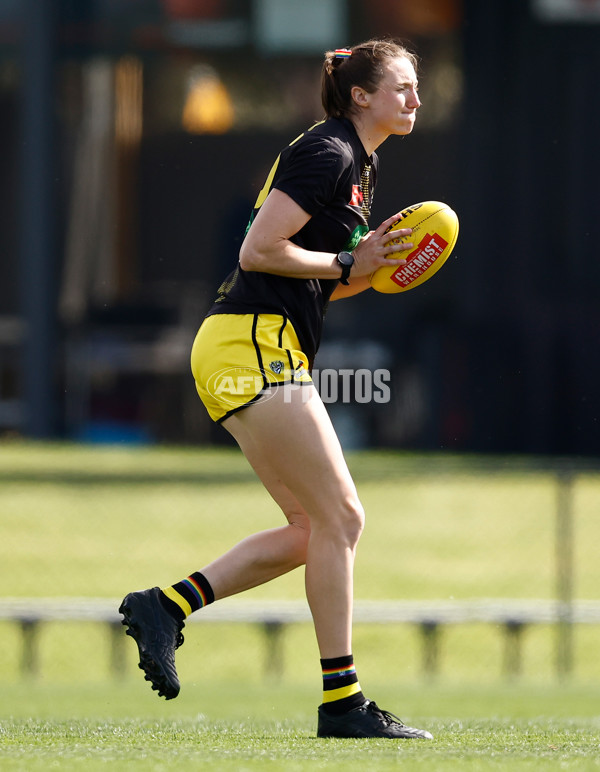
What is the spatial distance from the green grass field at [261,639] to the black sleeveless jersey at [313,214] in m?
1.31

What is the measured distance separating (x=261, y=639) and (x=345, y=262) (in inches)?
204

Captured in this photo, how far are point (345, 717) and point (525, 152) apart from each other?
39.2 feet

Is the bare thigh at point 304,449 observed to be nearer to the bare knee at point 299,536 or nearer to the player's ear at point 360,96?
the bare knee at point 299,536

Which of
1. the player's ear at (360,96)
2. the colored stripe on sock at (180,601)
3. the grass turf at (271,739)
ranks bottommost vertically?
the grass turf at (271,739)

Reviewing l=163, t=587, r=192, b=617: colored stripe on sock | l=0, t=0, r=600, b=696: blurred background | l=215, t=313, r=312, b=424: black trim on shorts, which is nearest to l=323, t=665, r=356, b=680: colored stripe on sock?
l=163, t=587, r=192, b=617: colored stripe on sock

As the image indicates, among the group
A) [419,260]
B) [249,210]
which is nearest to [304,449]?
[419,260]

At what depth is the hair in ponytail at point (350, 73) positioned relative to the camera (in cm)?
446

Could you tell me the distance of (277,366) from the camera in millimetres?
4254

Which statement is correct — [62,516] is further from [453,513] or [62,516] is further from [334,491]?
[334,491]

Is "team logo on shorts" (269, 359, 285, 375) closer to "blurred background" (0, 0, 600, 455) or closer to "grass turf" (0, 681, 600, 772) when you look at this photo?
"grass turf" (0, 681, 600, 772)

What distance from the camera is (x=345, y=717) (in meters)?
4.23

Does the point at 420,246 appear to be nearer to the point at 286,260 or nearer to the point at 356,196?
the point at 356,196

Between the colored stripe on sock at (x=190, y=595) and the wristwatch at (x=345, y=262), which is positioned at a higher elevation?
the wristwatch at (x=345, y=262)

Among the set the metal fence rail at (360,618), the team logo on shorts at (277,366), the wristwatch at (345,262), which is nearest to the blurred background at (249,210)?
the metal fence rail at (360,618)
